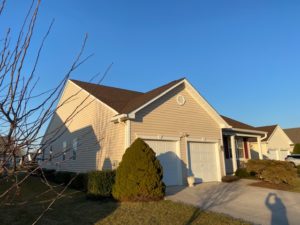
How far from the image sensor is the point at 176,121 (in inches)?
640

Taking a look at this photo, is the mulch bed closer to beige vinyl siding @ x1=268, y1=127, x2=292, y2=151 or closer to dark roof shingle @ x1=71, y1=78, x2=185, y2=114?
dark roof shingle @ x1=71, y1=78, x2=185, y2=114

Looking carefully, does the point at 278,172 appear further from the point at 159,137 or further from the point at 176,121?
the point at 159,137

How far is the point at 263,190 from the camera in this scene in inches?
Result: 563

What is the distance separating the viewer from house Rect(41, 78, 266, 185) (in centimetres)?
1475

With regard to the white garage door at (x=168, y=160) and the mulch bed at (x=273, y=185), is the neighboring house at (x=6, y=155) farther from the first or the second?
the mulch bed at (x=273, y=185)

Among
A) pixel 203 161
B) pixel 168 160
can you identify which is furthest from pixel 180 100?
pixel 203 161

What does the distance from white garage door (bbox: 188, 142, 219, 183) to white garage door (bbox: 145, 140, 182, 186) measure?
1019 millimetres

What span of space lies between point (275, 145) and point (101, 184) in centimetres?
2489

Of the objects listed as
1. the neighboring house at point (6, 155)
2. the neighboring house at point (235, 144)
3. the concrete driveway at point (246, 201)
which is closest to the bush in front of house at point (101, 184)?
the concrete driveway at point (246, 201)

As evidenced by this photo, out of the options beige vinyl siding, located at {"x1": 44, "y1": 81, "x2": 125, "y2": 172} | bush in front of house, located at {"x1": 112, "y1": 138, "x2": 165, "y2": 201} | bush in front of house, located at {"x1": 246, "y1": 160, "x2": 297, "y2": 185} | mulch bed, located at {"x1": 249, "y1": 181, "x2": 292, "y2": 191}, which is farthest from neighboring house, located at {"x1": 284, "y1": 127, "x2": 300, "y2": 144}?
bush in front of house, located at {"x1": 112, "y1": 138, "x2": 165, "y2": 201}

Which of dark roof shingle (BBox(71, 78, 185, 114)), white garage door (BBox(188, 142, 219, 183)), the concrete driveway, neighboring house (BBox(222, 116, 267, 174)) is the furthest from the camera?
neighboring house (BBox(222, 116, 267, 174))

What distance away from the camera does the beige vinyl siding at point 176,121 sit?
1489 centimetres

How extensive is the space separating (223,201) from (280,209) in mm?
2111

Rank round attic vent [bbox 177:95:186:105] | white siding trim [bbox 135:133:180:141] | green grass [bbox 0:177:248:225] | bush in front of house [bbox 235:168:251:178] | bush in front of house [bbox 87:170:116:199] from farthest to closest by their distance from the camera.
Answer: bush in front of house [bbox 235:168:251:178] < round attic vent [bbox 177:95:186:105] < white siding trim [bbox 135:133:180:141] < bush in front of house [bbox 87:170:116:199] < green grass [bbox 0:177:248:225]
